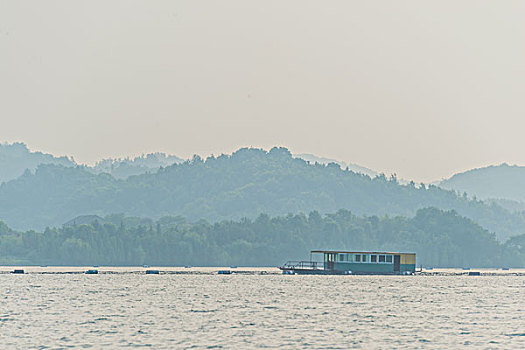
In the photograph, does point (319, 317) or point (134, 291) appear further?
point (134, 291)

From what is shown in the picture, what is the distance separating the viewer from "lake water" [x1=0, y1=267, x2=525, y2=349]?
87.6 metres

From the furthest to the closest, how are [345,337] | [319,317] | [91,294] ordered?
[91,294] → [319,317] → [345,337]

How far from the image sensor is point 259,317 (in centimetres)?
11094

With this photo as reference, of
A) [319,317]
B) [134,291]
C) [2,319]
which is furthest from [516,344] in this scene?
[134,291]

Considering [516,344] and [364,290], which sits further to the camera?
[364,290]

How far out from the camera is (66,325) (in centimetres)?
10044

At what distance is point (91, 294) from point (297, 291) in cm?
3314

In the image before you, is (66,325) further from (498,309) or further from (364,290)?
(364,290)

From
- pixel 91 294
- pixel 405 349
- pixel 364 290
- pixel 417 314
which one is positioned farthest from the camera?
pixel 364 290

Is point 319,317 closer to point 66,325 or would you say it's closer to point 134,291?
point 66,325

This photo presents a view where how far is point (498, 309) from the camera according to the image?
130 m

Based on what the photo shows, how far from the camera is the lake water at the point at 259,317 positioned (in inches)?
3450

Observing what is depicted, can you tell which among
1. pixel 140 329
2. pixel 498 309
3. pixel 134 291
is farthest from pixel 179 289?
pixel 140 329

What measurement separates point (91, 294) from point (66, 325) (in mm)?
54841
